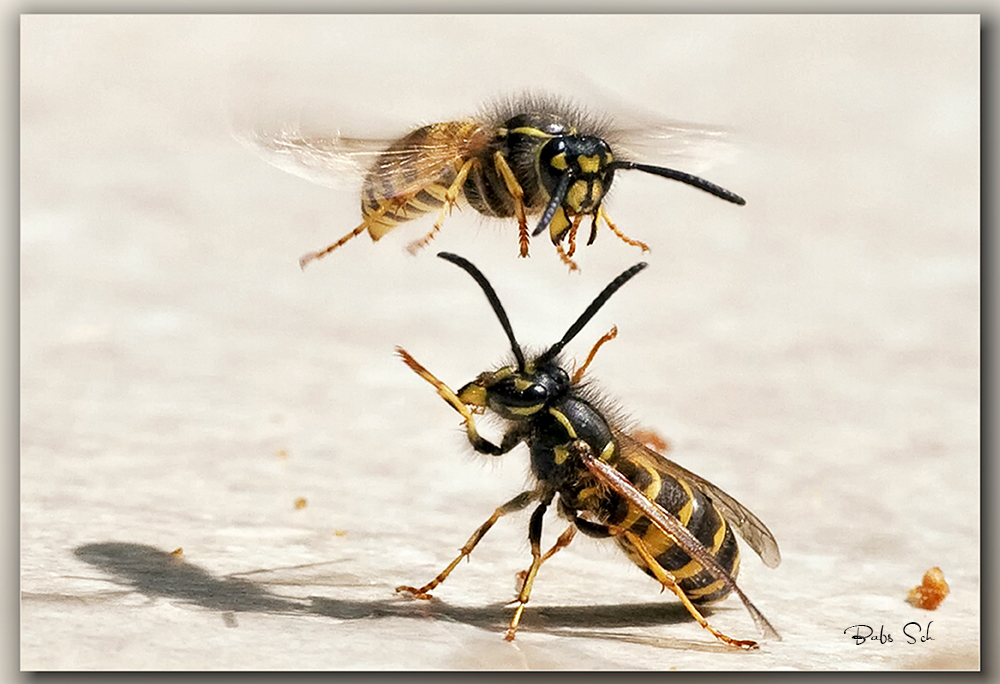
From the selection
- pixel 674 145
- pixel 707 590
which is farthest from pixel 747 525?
pixel 674 145

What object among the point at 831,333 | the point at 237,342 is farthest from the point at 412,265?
the point at 831,333

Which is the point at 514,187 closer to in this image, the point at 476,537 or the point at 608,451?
the point at 608,451

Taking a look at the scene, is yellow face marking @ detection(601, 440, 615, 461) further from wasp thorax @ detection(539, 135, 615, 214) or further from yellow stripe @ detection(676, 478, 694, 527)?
wasp thorax @ detection(539, 135, 615, 214)

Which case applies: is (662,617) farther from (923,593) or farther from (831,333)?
(831,333)

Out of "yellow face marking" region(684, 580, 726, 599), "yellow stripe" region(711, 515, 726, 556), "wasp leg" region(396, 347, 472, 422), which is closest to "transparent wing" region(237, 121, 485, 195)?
"wasp leg" region(396, 347, 472, 422)
